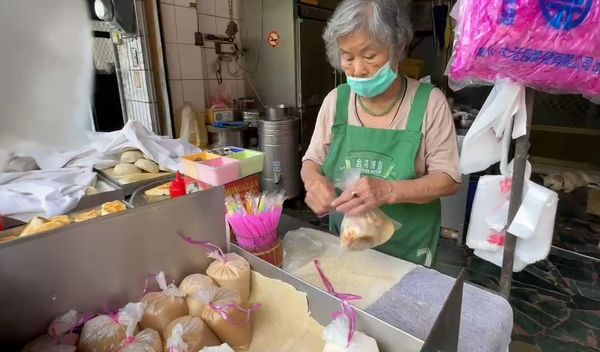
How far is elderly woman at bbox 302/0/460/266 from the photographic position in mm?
1003

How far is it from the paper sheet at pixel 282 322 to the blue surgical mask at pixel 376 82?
0.68 meters

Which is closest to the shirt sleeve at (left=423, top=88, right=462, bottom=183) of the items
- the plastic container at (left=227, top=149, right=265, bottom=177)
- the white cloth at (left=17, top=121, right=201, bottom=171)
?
the plastic container at (left=227, top=149, right=265, bottom=177)

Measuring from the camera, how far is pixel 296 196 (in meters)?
3.45

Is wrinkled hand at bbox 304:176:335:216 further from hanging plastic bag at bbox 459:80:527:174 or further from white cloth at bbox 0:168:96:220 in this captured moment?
white cloth at bbox 0:168:96:220

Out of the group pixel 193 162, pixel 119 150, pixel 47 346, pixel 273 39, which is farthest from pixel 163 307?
pixel 273 39

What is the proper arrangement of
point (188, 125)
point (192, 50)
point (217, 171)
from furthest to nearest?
point (192, 50) → point (188, 125) → point (217, 171)

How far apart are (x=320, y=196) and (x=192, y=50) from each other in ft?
8.41

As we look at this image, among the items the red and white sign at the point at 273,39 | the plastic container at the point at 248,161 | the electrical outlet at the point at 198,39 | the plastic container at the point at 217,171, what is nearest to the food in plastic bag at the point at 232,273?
the plastic container at the point at 217,171

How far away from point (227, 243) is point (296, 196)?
2.61 m

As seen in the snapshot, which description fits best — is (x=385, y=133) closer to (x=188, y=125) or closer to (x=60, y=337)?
(x=60, y=337)

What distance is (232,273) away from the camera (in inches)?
28.6

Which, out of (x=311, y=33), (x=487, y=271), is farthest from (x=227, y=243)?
(x=311, y=33)

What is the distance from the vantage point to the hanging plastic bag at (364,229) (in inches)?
34.0

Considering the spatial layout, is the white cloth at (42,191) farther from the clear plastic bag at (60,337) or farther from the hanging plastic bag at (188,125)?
the hanging plastic bag at (188,125)
